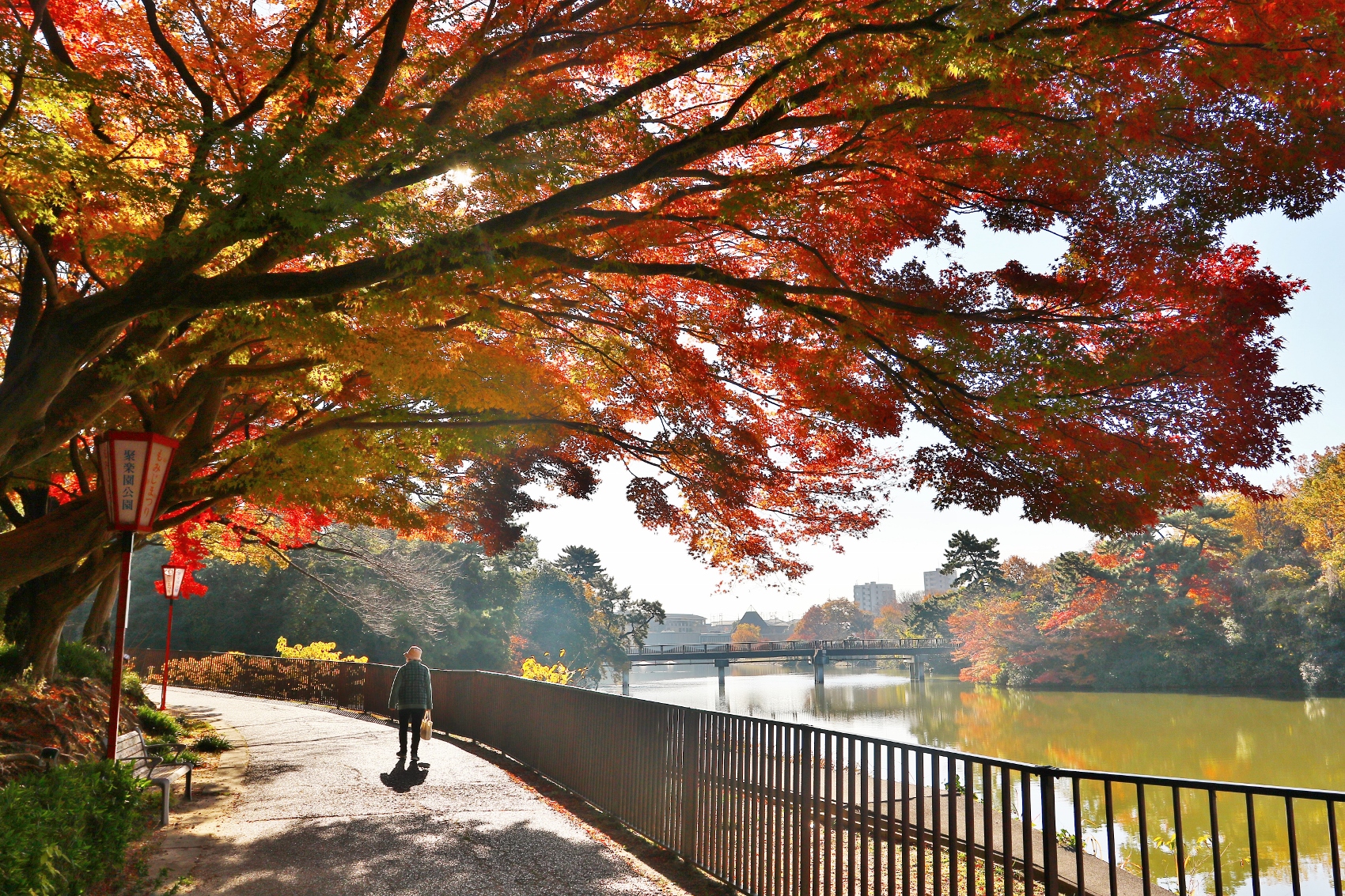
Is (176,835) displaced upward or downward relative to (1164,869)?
upward

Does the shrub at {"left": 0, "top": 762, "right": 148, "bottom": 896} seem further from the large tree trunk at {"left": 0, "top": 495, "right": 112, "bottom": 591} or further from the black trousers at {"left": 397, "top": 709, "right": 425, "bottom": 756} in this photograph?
the black trousers at {"left": 397, "top": 709, "right": 425, "bottom": 756}

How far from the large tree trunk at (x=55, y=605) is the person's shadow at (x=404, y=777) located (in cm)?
404

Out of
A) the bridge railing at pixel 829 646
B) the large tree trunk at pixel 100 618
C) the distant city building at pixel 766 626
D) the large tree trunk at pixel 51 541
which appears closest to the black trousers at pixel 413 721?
the large tree trunk at pixel 51 541

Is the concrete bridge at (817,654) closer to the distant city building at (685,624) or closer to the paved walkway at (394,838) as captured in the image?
the paved walkway at (394,838)

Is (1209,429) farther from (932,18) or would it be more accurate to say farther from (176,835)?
(176,835)

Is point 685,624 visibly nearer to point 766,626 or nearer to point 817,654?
point 766,626

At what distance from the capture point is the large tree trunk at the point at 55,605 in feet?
31.3

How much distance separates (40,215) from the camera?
614 centimetres

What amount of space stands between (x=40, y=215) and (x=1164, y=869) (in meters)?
→ 14.1

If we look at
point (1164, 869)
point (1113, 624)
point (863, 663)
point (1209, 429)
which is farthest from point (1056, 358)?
point (863, 663)

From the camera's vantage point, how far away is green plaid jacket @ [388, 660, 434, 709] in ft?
30.1

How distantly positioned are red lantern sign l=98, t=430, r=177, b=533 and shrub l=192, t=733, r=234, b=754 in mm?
6030

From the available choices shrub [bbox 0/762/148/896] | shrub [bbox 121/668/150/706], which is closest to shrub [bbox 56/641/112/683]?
shrub [bbox 121/668/150/706]

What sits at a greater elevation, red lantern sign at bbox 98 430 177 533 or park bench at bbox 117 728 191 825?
red lantern sign at bbox 98 430 177 533
